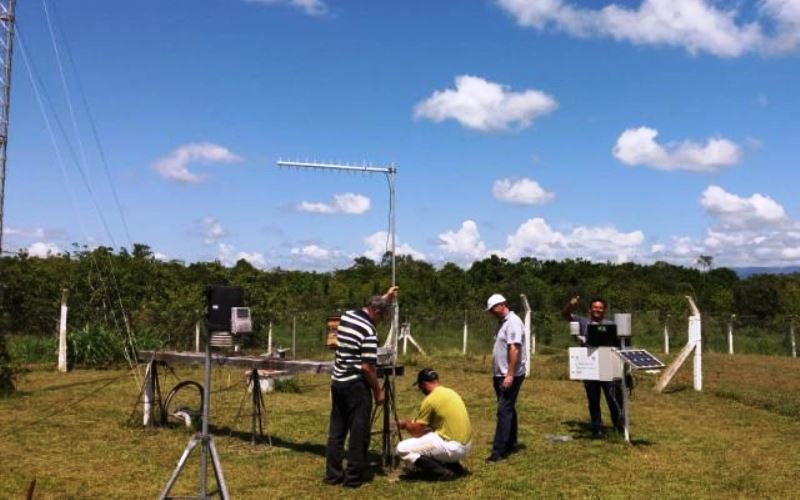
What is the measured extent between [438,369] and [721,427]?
8430 mm

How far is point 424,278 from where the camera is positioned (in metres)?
40.7

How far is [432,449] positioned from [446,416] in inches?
13.9

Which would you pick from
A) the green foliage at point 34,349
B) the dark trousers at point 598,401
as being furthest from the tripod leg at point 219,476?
the green foliage at point 34,349

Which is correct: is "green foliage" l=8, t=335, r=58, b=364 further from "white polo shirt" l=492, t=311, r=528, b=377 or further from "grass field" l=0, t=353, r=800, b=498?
"white polo shirt" l=492, t=311, r=528, b=377

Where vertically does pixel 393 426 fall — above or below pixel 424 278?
below

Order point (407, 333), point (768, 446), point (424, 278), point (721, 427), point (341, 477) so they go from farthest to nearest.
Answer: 1. point (424, 278)
2. point (407, 333)
3. point (721, 427)
4. point (768, 446)
5. point (341, 477)

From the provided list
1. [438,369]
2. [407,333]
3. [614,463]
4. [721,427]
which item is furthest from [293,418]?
[407,333]

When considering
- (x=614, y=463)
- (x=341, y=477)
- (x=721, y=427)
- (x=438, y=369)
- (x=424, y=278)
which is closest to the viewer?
(x=341, y=477)

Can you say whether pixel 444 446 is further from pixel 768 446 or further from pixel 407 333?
pixel 407 333

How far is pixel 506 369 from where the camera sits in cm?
881

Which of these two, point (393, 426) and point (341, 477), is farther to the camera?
point (393, 426)

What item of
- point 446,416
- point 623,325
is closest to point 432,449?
point 446,416

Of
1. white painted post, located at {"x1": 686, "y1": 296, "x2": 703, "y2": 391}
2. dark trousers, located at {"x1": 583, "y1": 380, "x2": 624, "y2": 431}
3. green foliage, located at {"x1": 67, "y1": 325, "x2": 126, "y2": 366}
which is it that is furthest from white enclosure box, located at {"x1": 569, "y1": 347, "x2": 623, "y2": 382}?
green foliage, located at {"x1": 67, "y1": 325, "x2": 126, "y2": 366}

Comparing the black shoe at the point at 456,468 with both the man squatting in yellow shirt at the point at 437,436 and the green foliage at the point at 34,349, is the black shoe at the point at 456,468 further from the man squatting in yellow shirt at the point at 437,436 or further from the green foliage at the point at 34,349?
the green foliage at the point at 34,349
